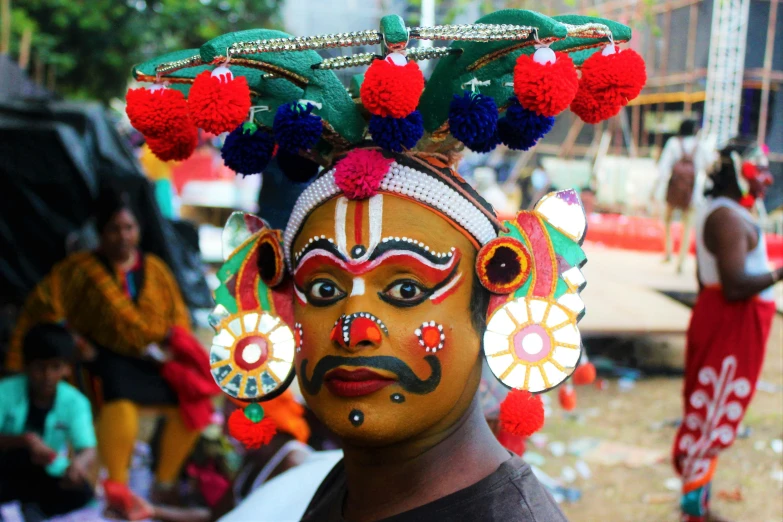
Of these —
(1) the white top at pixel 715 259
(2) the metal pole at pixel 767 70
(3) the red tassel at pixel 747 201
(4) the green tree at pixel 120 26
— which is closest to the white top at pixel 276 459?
(1) the white top at pixel 715 259

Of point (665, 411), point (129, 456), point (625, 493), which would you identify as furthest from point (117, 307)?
point (665, 411)

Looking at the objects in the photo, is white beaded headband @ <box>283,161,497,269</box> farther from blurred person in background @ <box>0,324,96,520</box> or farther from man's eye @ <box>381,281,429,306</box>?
blurred person in background @ <box>0,324,96,520</box>

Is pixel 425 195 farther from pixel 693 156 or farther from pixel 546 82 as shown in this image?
pixel 693 156

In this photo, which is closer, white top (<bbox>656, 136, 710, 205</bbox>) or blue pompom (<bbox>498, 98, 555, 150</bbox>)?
blue pompom (<bbox>498, 98, 555, 150</bbox>)

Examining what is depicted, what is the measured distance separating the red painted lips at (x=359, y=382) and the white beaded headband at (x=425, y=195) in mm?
405

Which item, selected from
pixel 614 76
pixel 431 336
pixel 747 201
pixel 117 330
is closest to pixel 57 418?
pixel 117 330

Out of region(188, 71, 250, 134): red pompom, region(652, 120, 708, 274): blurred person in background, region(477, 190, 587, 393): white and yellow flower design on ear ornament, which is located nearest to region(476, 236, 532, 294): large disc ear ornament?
region(477, 190, 587, 393): white and yellow flower design on ear ornament

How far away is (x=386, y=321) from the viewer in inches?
70.0

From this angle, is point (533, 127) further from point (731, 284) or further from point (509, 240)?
point (731, 284)

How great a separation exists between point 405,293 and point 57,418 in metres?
3.30

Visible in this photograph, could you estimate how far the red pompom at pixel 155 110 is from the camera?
188 cm

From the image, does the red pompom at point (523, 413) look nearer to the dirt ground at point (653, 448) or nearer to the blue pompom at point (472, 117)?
the blue pompom at point (472, 117)

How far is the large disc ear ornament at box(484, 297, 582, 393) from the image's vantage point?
5.96 feet

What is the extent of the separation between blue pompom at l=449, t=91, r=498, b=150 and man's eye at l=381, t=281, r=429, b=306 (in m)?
0.35
